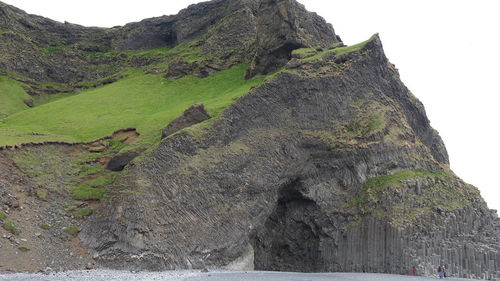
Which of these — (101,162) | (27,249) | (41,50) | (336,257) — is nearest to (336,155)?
(336,257)

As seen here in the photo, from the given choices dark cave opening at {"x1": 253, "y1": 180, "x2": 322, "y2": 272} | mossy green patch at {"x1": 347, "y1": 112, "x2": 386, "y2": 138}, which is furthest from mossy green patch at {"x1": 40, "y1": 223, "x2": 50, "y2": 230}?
mossy green patch at {"x1": 347, "y1": 112, "x2": 386, "y2": 138}

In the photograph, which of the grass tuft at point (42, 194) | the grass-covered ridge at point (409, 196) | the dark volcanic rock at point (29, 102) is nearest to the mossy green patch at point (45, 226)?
the grass tuft at point (42, 194)

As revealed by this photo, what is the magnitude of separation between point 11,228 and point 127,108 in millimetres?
30550

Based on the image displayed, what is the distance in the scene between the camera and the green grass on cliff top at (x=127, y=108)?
42.3 meters

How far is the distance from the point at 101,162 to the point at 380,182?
2811 centimetres

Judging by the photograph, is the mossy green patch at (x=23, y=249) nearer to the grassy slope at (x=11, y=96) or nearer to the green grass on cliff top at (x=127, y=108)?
the green grass on cliff top at (x=127, y=108)

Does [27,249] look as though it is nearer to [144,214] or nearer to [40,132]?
[144,214]

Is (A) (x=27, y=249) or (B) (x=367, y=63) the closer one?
(A) (x=27, y=249)

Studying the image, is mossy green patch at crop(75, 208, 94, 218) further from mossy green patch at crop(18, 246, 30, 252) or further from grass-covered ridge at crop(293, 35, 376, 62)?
grass-covered ridge at crop(293, 35, 376, 62)

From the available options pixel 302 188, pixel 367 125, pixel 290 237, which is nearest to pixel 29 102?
pixel 302 188

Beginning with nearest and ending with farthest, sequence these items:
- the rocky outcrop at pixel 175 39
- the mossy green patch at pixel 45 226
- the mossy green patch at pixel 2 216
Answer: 1. the mossy green patch at pixel 2 216
2. the mossy green patch at pixel 45 226
3. the rocky outcrop at pixel 175 39

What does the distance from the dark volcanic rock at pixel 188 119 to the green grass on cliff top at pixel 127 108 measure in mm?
1423

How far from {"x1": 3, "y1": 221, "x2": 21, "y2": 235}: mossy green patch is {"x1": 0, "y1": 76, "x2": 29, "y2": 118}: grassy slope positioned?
36.3m

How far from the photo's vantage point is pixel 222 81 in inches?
2409
